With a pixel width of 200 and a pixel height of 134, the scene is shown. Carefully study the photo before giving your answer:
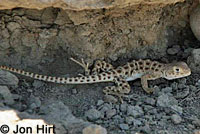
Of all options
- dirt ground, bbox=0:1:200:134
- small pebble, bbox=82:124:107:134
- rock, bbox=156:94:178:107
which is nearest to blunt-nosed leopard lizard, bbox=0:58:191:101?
dirt ground, bbox=0:1:200:134

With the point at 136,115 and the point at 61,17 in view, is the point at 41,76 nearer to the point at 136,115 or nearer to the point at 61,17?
the point at 61,17

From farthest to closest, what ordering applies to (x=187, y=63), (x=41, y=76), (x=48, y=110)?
(x=187, y=63)
(x=41, y=76)
(x=48, y=110)

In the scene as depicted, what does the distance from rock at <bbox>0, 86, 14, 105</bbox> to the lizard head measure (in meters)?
2.61

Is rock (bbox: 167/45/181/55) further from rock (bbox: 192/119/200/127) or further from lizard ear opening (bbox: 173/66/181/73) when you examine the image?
rock (bbox: 192/119/200/127)

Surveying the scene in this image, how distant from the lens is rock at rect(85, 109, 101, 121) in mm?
5496

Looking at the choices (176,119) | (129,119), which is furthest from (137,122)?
(176,119)

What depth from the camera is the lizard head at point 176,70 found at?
6355 millimetres

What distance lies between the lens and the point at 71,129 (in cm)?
504

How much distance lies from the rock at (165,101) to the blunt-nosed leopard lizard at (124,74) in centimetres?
39

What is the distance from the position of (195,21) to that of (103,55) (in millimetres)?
1766

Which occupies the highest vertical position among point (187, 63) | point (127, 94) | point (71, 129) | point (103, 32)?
point (103, 32)

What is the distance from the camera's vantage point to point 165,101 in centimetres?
591

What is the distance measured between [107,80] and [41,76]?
3.67 feet

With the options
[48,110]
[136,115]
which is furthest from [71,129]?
[136,115]
